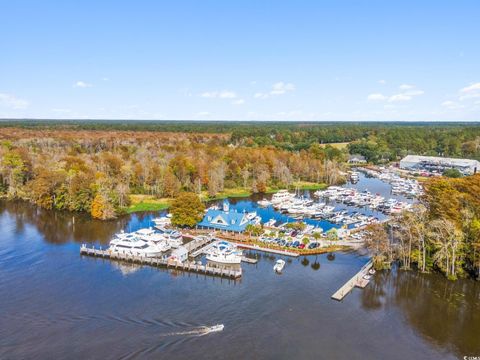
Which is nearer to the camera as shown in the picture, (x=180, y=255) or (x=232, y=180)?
(x=180, y=255)

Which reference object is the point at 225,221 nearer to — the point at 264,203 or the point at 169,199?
the point at 264,203

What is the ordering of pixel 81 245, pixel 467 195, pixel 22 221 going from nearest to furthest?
pixel 467 195 < pixel 81 245 < pixel 22 221

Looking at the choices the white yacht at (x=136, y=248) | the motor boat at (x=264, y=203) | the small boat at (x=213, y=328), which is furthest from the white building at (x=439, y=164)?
the small boat at (x=213, y=328)

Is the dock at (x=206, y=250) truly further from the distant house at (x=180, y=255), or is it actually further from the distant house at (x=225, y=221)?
the distant house at (x=225, y=221)

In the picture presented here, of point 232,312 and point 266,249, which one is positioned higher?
point 266,249

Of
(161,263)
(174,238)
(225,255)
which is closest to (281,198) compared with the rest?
(174,238)

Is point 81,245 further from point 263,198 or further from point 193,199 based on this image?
point 263,198

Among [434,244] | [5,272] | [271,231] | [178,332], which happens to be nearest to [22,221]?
[5,272]
